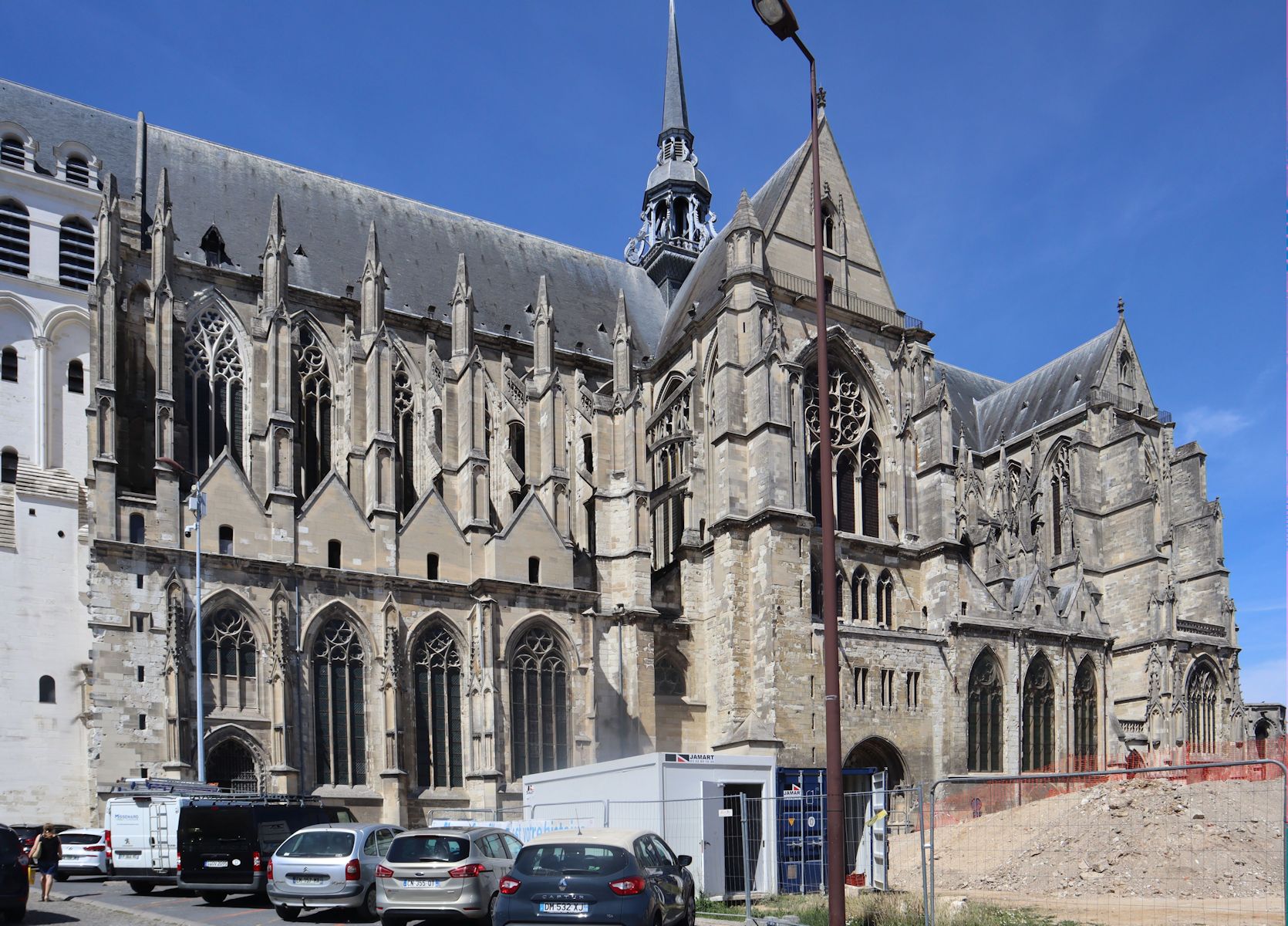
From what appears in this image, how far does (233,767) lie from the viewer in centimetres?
2662

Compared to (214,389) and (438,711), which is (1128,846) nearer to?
(438,711)

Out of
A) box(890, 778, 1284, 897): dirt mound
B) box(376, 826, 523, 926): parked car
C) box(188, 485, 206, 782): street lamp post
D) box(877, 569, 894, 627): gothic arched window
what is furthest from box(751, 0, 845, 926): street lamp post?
box(877, 569, 894, 627): gothic arched window

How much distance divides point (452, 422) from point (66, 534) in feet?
33.8

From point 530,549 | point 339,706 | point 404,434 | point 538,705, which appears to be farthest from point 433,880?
point 404,434

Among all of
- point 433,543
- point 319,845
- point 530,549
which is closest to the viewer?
point 319,845

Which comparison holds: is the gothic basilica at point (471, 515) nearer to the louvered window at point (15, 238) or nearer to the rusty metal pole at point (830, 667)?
the louvered window at point (15, 238)

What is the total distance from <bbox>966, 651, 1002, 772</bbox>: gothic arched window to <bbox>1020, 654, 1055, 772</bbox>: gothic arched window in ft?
3.68

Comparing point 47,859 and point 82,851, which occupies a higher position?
point 47,859

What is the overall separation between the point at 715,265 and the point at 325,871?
90.3ft

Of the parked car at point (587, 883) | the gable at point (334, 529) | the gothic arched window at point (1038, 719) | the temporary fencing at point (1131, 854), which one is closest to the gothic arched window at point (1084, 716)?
the gothic arched window at point (1038, 719)

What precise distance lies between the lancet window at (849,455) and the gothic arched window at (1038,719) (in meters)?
7.07

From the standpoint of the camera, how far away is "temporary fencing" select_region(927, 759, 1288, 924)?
17.3 m

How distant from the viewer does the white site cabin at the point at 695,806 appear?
717 inches

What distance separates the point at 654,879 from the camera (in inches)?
467
